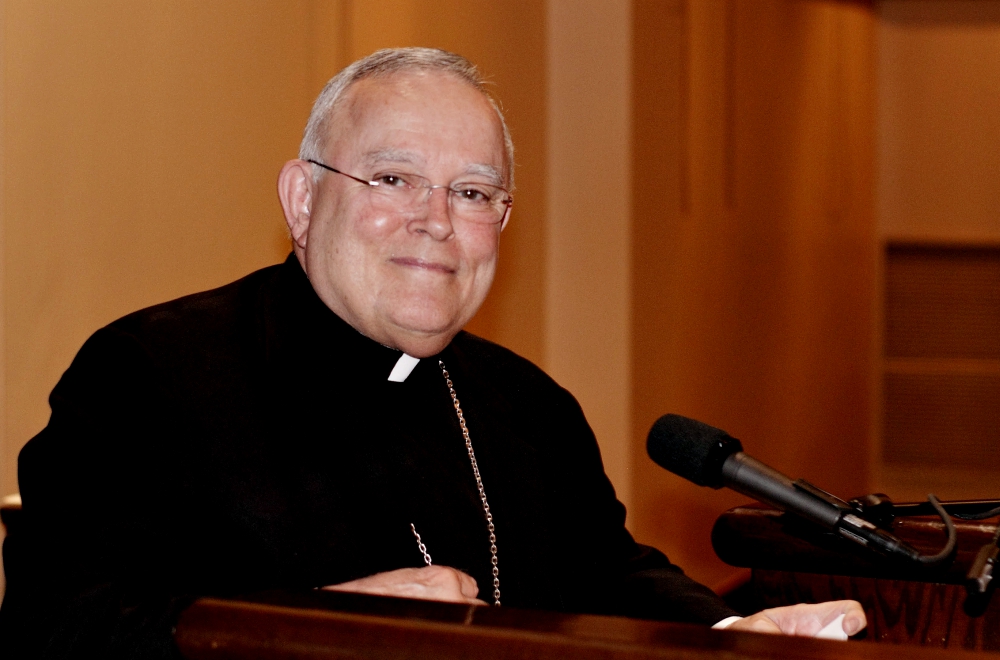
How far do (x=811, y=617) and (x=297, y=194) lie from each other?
120cm

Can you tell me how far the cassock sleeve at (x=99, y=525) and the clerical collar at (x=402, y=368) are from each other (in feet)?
1.57

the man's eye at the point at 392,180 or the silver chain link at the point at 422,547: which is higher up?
the man's eye at the point at 392,180

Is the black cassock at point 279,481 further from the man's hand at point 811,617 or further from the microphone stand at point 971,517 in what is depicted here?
the microphone stand at point 971,517

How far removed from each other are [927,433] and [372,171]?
8223 millimetres

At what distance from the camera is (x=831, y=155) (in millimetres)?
8281

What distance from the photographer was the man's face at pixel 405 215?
207 centimetres

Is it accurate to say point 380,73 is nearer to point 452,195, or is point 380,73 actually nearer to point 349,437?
point 452,195

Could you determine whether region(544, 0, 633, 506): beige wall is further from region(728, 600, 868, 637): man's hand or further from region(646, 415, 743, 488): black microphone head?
region(646, 415, 743, 488): black microphone head

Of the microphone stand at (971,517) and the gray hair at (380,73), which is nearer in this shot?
the microphone stand at (971,517)

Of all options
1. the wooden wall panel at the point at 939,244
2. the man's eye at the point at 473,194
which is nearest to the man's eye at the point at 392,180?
the man's eye at the point at 473,194

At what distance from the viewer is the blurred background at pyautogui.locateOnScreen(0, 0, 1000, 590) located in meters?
2.77

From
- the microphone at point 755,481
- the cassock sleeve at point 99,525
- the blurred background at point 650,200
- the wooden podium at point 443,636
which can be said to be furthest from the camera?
the blurred background at point 650,200

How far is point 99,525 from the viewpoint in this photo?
1.72 metres

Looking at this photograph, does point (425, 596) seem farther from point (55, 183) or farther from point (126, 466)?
→ point (55, 183)
